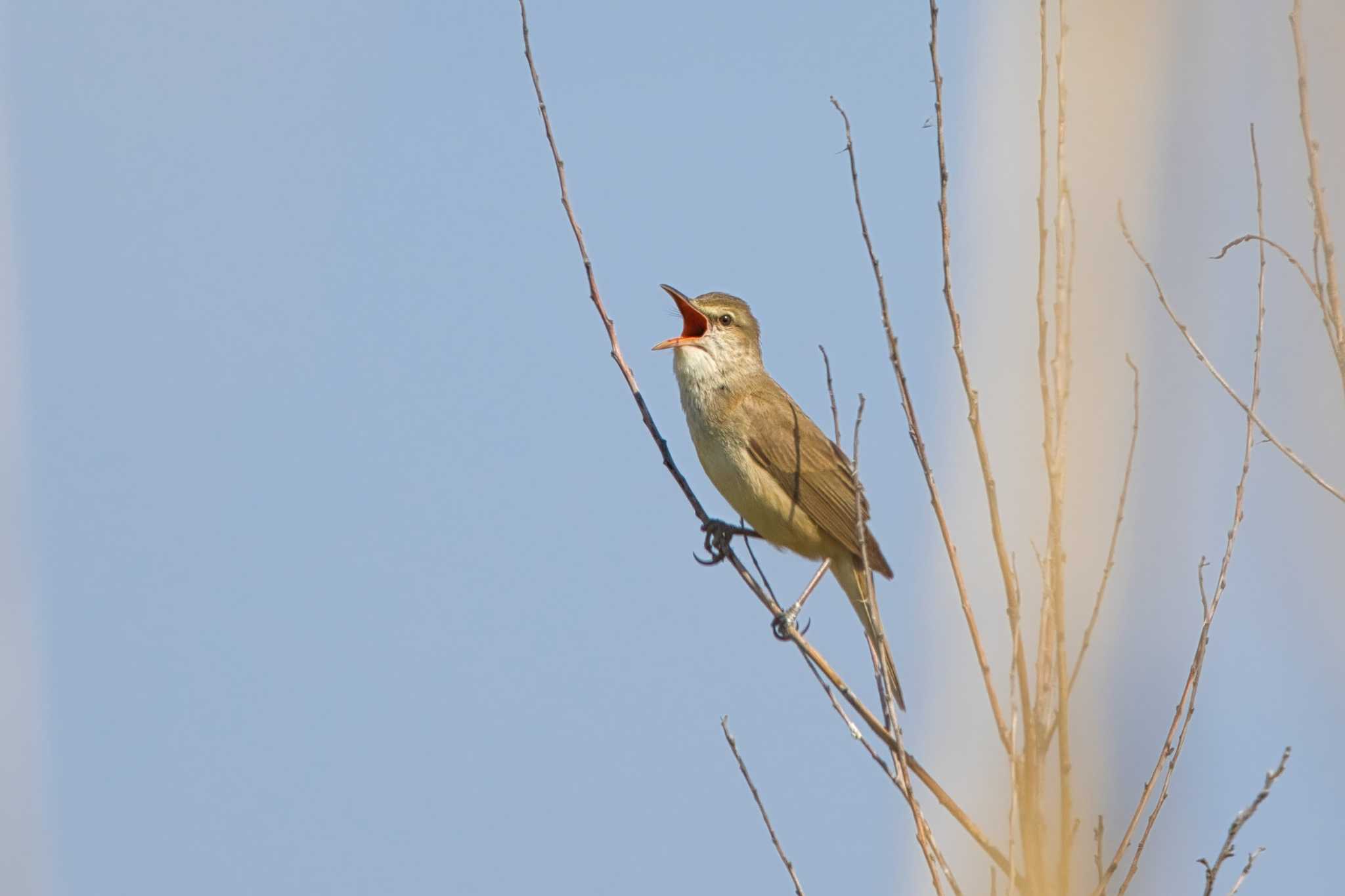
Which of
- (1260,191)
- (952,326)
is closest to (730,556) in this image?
(952,326)

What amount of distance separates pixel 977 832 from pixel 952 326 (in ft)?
3.94

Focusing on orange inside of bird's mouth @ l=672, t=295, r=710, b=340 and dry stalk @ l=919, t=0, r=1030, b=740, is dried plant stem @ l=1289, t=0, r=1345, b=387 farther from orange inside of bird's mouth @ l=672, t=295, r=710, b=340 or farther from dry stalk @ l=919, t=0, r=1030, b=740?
orange inside of bird's mouth @ l=672, t=295, r=710, b=340

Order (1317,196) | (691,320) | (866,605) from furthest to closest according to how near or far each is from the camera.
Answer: (691,320) → (866,605) → (1317,196)

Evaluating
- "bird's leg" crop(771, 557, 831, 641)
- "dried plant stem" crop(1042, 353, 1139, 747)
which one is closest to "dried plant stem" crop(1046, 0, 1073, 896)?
"dried plant stem" crop(1042, 353, 1139, 747)

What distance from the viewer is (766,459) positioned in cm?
559

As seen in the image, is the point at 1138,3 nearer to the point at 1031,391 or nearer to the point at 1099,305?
the point at 1099,305

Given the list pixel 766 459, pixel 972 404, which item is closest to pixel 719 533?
pixel 766 459

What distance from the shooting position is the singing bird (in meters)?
5.55

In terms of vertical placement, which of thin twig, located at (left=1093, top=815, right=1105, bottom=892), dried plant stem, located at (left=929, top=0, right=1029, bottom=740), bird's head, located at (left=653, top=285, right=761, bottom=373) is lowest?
thin twig, located at (left=1093, top=815, right=1105, bottom=892)

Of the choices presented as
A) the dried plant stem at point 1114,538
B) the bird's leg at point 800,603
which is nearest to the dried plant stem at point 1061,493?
the dried plant stem at point 1114,538

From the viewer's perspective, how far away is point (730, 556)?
4.18m

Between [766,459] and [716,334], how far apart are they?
0.71 metres

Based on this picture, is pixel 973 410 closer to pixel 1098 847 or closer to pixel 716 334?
pixel 1098 847

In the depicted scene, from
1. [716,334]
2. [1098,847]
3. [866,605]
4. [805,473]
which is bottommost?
[1098,847]
